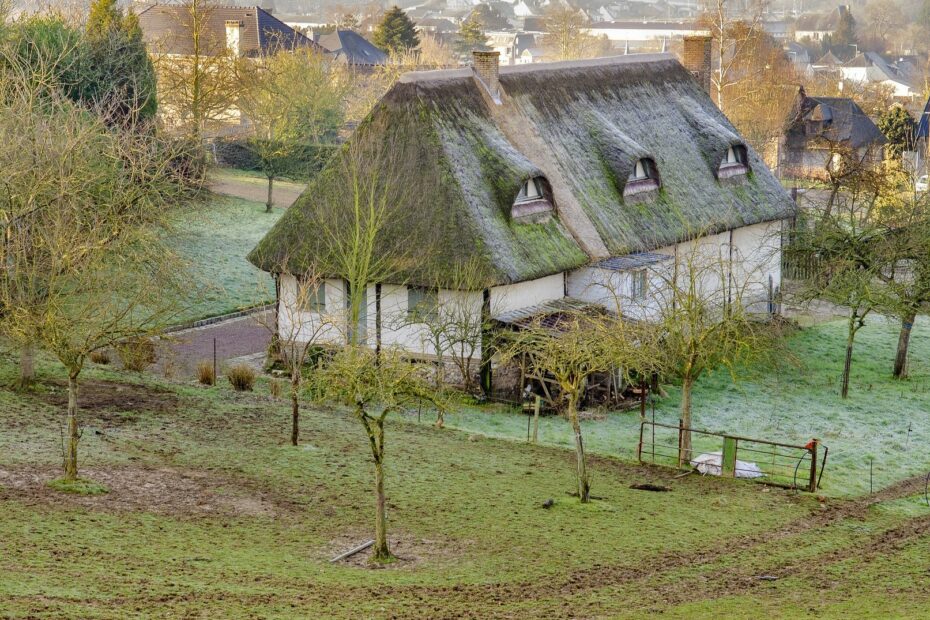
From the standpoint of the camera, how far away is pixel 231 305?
1547 inches

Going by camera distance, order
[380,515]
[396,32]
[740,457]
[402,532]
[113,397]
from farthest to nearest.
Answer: [396,32] → [113,397] → [740,457] → [402,532] → [380,515]

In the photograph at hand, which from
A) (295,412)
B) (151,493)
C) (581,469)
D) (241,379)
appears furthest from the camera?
(241,379)

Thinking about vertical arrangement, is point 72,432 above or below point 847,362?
above

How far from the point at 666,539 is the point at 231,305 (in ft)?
74.8

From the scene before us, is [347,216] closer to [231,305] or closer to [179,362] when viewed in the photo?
[179,362]

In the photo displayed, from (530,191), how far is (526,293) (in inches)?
114

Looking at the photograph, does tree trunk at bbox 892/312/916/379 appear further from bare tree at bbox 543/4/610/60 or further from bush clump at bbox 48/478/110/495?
bare tree at bbox 543/4/610/60

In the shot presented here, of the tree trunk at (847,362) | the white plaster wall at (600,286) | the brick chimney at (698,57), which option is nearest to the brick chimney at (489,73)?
the white plaster wall at (600,286)

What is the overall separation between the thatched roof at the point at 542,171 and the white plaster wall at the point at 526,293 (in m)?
0.58

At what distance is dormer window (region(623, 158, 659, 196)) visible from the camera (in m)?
34.9

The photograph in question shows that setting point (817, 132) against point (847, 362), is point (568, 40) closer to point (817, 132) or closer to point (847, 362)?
→ point (817, 132)

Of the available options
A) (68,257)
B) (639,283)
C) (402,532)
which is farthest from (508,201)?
(402,532)

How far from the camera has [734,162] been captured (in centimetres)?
3934

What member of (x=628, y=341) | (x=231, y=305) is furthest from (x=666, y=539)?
(x=231, y=305)
